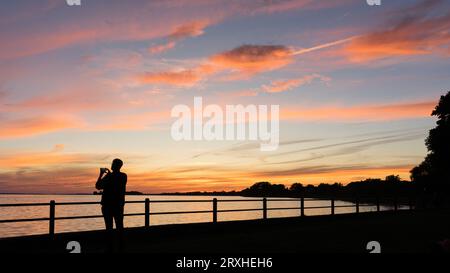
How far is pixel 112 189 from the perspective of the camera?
38.2 feet

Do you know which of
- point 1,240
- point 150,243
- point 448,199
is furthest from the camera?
point 448,199

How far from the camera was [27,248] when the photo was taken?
14.1 meters

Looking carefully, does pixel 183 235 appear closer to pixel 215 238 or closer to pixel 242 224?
pixel 215 238

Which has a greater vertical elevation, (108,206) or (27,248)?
(108,206)

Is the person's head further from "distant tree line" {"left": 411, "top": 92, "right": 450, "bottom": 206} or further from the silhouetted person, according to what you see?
"distant tree line" {"left": 411, "top": 92, "right": 450, "bottom": 206}

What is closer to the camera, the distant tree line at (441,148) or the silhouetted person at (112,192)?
the silhouetted person at (112,192)

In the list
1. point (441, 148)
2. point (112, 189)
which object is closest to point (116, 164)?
point (112, 189)

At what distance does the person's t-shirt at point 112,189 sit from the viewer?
11594 millimetres

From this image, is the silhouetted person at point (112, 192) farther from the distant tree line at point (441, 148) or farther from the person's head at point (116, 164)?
the distant tree line at point (441, 148)

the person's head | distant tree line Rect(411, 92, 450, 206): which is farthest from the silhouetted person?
distant tree line Rect(411, 92, 450, 206)

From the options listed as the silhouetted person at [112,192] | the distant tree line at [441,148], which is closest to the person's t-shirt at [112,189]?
the silhouetted person at [112,192]
